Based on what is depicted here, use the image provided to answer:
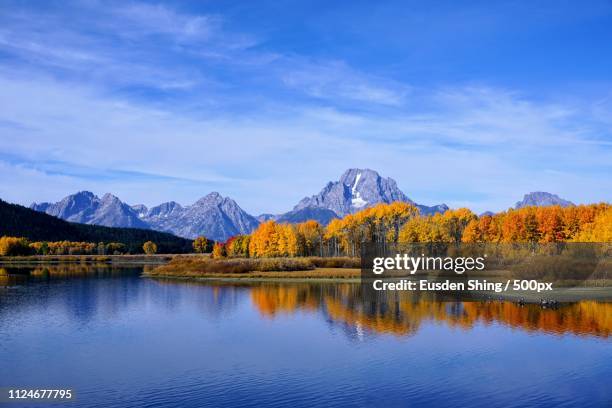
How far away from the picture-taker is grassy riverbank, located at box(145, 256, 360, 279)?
382 ft

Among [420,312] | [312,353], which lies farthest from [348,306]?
[312,353]

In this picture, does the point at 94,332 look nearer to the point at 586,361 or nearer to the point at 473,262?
the point at 586,361

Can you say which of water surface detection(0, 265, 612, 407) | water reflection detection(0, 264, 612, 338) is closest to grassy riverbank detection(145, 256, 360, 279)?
water reflection detection(0, 264, 612, 338)

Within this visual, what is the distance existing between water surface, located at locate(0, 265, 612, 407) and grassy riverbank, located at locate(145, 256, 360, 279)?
44.7 meters

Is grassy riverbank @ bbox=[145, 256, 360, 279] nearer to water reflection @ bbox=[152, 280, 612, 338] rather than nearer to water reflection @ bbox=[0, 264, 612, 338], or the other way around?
water reflection @ bbox=[0, 264, 612, 338]

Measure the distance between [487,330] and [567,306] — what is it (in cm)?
2080

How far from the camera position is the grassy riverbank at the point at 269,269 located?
116 m

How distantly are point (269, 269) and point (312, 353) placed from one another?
84.4m

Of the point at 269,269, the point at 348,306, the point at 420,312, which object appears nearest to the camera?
the point at 420,312

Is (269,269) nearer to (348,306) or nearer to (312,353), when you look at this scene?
(348,306)

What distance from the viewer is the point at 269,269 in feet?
413

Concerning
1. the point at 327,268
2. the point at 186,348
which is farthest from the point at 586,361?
the point at 327,268

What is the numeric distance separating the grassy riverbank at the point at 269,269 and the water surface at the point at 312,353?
44720mm

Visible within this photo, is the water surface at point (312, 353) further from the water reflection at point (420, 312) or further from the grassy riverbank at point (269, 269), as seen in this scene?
the grassy riverbank at point (269, 269)
